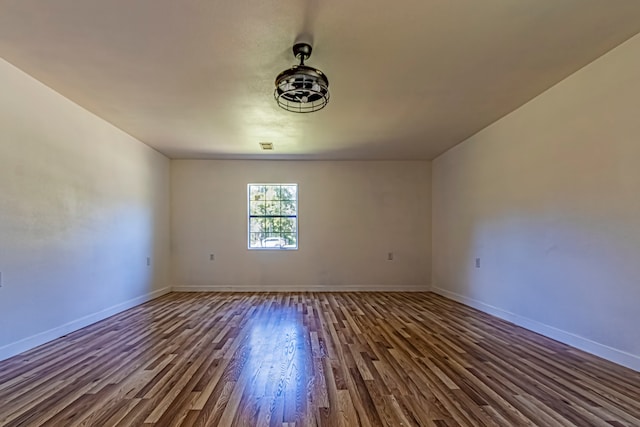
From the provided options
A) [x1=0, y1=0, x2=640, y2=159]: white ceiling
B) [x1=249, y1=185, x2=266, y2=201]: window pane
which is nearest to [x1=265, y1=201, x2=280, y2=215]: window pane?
[x1=249, y1=185, x2=266, y2=201]: window pane

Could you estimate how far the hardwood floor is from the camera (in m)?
1.84

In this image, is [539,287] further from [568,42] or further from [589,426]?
[568,42]

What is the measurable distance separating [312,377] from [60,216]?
303 centimetres

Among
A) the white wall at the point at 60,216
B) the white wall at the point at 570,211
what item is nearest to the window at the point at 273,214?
the white wall at the point at 60,216

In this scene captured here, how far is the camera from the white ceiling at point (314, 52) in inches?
80.8

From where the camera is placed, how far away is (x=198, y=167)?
20.2 ft

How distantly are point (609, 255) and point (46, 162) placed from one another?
16.9 feet

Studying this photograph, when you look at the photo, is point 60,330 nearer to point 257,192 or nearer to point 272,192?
point 257,192

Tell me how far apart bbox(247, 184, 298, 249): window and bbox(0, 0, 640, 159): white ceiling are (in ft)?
7.48

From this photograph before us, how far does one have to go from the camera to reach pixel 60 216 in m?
3.33

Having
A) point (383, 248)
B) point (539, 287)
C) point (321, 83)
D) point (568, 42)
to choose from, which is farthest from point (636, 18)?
point (383, 248)

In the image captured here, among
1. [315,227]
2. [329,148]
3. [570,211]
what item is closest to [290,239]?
[315,227]

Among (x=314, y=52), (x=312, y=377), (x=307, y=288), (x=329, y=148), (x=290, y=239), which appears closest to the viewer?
(x=312, y=377)

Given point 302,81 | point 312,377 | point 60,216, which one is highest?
point 302,81
